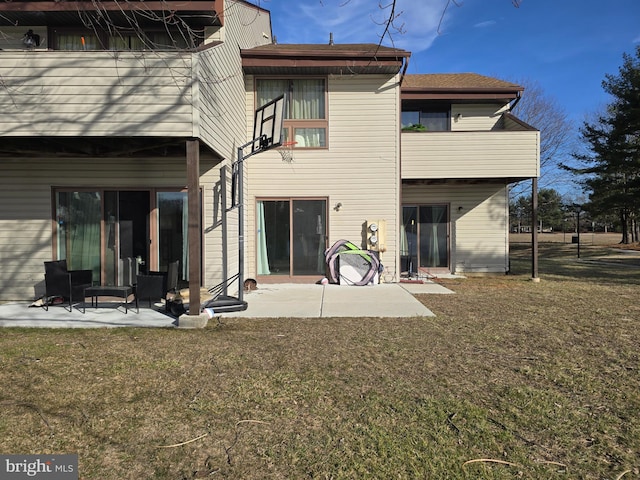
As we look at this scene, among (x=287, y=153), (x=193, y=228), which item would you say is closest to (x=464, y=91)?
(x=287, y=153)

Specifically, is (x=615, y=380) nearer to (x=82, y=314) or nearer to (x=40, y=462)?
(x=40, y=462)

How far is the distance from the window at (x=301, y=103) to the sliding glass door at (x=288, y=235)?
160 cm

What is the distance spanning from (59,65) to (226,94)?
2.89m

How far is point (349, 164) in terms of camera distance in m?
10.2

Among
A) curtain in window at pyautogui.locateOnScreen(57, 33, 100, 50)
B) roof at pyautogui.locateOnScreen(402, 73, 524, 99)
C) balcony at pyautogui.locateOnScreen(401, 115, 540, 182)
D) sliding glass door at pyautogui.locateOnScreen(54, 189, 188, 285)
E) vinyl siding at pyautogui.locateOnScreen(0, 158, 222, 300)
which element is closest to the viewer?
vinyl siding at pyautogui.locateOnScreen(0, 158, 222, 300)

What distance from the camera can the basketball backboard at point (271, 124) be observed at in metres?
7.31

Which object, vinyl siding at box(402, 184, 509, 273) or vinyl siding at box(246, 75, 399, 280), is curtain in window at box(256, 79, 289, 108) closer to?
vinyl siding at box(246, 75, 399, 280)

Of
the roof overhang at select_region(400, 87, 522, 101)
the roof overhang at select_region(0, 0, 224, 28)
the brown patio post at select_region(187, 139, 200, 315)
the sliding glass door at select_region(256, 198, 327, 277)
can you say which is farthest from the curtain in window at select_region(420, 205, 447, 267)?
the brown patio post at select_region(187, 139, 200, 315)

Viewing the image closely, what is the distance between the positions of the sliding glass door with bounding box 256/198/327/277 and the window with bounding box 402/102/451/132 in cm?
441

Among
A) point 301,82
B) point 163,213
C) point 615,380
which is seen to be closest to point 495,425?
point 615,380

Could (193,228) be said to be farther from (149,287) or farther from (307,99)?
(307,99)

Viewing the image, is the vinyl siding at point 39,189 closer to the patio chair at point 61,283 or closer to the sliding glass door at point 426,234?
the patio chair at point 61,283

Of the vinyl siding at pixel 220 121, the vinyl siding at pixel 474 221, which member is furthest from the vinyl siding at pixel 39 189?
the vinyl siding at pixel 474 221

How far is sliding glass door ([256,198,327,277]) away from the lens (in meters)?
10.2
